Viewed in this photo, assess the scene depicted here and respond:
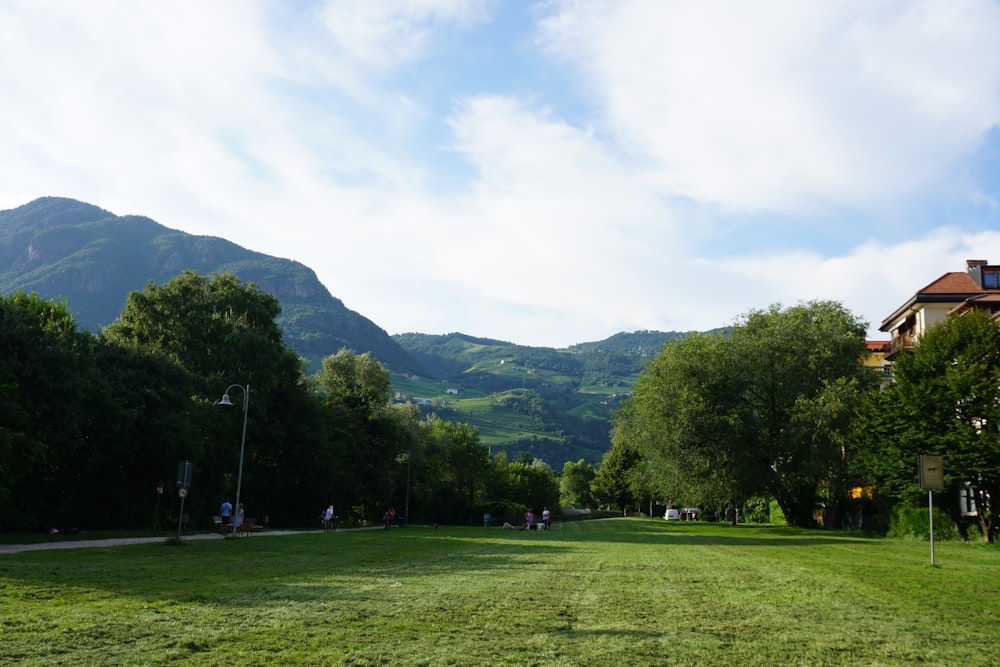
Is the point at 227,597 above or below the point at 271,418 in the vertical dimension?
below

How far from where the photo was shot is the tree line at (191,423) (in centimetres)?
3256

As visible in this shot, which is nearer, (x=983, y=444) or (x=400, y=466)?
(x=983, y=444)

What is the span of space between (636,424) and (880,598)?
3911cm

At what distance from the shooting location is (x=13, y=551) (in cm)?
2178

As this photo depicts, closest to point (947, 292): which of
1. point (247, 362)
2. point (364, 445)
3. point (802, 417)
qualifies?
point (802, 417)

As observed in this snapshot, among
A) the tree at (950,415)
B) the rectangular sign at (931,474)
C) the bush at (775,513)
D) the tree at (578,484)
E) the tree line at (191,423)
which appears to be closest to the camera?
the rectangular sign at (931,474)

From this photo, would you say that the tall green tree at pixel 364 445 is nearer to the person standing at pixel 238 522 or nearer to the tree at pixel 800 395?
the person standing at pixel 238 522

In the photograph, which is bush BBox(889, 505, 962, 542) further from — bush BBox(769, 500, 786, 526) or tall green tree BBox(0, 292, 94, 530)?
tall green tree BBox(0, 292, 94, 530)

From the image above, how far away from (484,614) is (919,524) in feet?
114

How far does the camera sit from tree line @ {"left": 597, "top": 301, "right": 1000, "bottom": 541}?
1369 inches

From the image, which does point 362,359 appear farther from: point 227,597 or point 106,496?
point 227,597

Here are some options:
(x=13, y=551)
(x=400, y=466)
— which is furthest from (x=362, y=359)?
(x=13, y=551)

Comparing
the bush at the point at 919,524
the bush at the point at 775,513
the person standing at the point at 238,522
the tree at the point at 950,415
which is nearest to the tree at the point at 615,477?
the bush at the point at 775,513

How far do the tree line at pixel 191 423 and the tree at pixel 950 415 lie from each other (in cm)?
3190
